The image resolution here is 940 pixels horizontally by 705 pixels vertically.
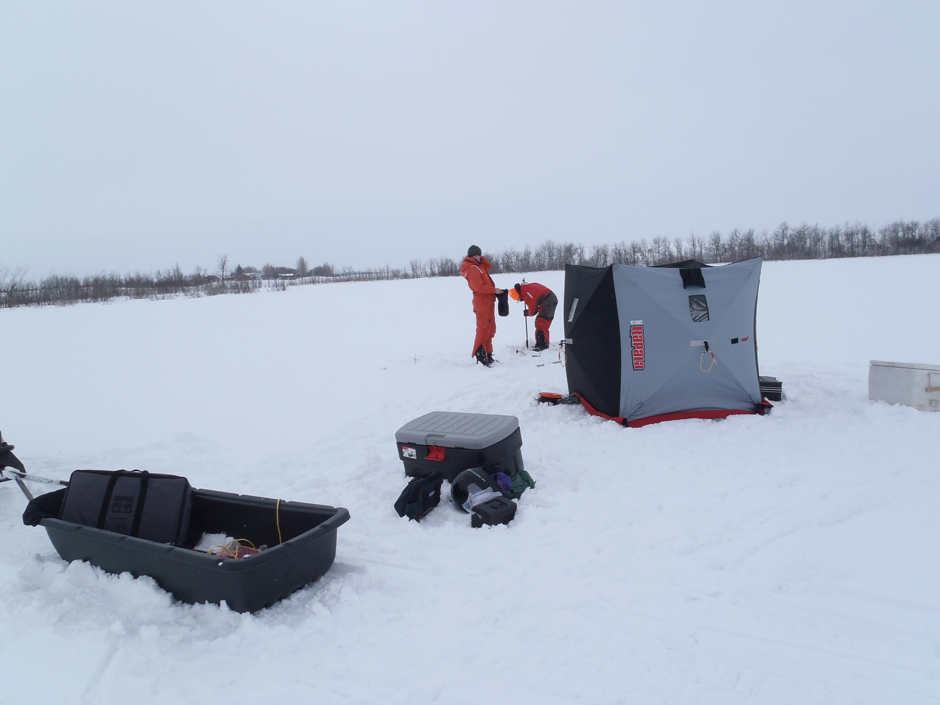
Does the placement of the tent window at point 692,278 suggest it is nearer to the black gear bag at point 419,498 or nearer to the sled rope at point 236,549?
the black gear bag at point 419,498

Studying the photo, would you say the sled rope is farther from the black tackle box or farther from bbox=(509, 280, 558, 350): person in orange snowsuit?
bbox=(509, 280, 558, 350): person in orange snowsuit

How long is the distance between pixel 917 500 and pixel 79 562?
4511 mm

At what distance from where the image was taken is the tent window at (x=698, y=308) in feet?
15.4

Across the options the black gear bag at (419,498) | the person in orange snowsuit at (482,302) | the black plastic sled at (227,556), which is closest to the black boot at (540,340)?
the person in orange snowsuit at (482,302)

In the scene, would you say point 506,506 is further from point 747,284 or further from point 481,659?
point 747,284

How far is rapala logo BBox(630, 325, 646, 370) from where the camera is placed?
4.67 m

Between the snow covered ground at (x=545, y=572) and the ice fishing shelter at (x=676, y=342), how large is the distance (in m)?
0.26

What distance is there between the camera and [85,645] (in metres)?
2.00

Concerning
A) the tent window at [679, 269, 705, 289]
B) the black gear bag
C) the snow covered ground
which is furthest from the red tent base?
the black gear bag

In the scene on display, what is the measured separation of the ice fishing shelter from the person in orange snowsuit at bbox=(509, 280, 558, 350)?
11.1 feet

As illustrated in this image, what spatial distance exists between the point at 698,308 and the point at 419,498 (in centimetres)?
314

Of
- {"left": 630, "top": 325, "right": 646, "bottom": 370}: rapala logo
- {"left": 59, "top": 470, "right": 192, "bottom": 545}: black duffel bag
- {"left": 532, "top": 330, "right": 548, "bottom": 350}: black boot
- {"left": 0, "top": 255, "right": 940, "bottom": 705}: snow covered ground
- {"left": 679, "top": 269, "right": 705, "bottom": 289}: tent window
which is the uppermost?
{"left": 679, "top": 269, "right": 705, "bottom": 289}: tent window

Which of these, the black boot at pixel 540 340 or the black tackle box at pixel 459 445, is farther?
the black boot at pixel 540 340

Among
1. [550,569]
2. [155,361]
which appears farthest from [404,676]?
[155,361]
